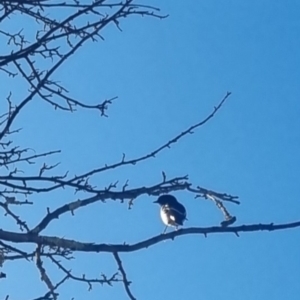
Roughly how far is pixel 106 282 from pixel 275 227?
2.48ft

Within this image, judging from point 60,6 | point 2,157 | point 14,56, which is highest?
point 60,6

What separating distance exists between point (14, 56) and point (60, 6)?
26cm

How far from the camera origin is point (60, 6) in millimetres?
2730

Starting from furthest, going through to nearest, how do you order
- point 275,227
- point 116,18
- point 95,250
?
1. point 116,18
2. point 95,250
3. point 275,227

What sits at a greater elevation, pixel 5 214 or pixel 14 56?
pixel 14 56

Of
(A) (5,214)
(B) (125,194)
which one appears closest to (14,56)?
(A) (5,214)

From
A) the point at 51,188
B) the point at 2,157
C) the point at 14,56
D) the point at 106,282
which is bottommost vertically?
the point at 106,282

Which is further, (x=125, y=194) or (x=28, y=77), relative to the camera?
(x=28, y=77)

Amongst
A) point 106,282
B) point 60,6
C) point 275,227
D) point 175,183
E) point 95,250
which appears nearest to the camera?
point 275,227

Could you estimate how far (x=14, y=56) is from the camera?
8.71 feet

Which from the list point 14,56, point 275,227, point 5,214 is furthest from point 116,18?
point 275,227

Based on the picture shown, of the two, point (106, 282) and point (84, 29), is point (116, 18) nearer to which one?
point (84, 29)

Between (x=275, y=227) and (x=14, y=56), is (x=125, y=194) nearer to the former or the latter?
(x=275, y=227)

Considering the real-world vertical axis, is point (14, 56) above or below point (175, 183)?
above
